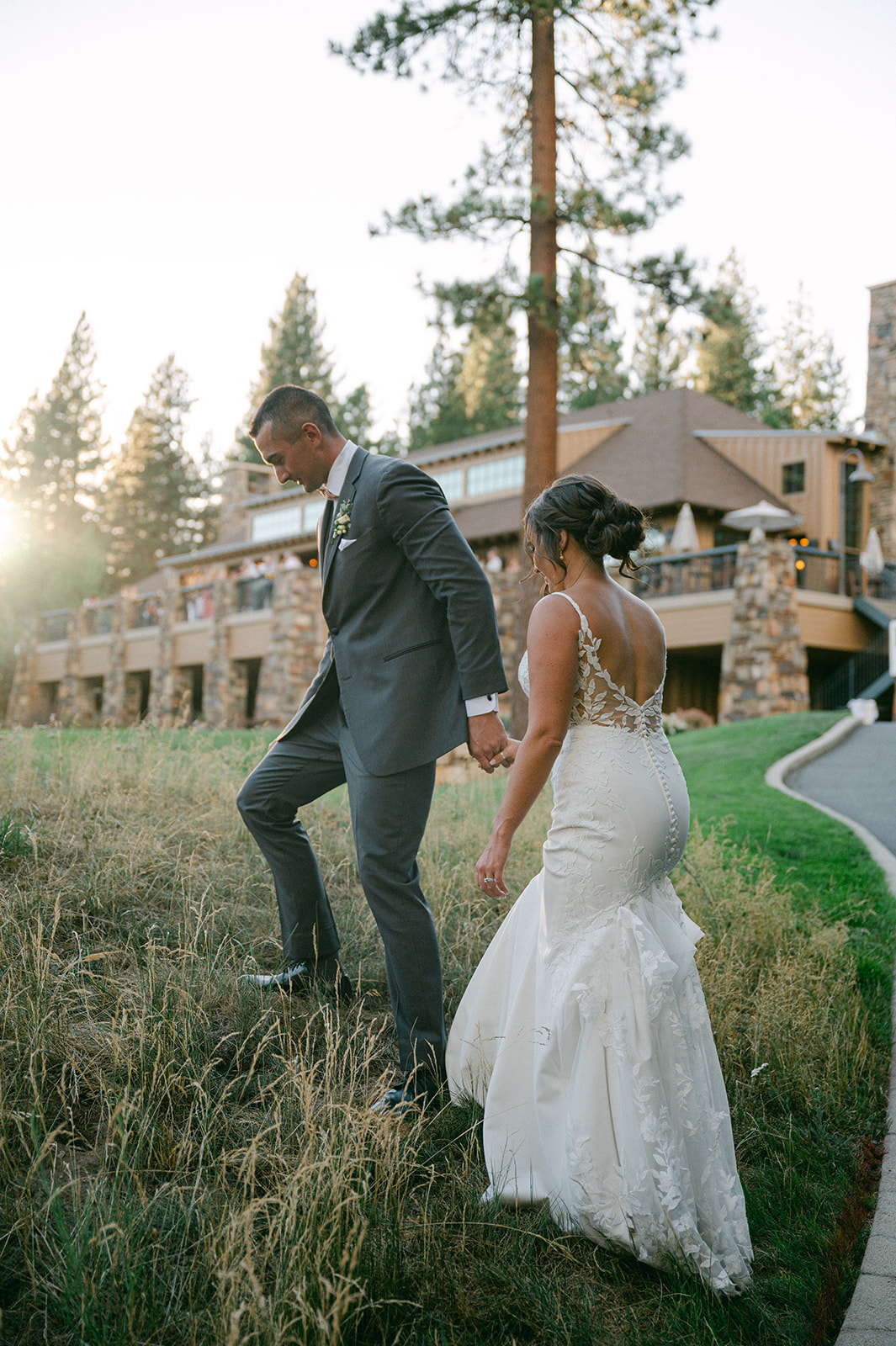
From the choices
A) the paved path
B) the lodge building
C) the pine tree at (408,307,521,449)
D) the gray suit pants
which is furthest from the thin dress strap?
the pine tree at (408,307,521,449)

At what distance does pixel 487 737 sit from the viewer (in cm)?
357

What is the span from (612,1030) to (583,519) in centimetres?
149

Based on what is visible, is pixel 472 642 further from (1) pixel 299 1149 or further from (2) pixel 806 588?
(2) pixel 806 588

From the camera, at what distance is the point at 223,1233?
2426 mm

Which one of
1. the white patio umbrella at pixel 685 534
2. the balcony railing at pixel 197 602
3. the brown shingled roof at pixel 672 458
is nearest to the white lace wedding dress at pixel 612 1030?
the white patio umbrella at pixel 685 534

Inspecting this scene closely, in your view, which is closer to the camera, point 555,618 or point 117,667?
point 555,618

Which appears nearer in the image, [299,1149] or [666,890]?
[299,1149]

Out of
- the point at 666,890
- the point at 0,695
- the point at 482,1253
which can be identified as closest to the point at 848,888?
the point at 666,890

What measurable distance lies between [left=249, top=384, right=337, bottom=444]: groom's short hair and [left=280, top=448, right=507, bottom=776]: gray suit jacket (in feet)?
0.78

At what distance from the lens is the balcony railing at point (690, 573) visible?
71.1 ft

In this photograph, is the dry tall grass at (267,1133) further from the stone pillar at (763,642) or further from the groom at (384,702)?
the stone pillar at (763,642)

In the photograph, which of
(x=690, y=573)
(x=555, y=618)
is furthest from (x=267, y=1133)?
(x=690, y=573)

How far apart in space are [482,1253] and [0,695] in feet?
135

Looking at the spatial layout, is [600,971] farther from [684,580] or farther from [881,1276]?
[684,580]
